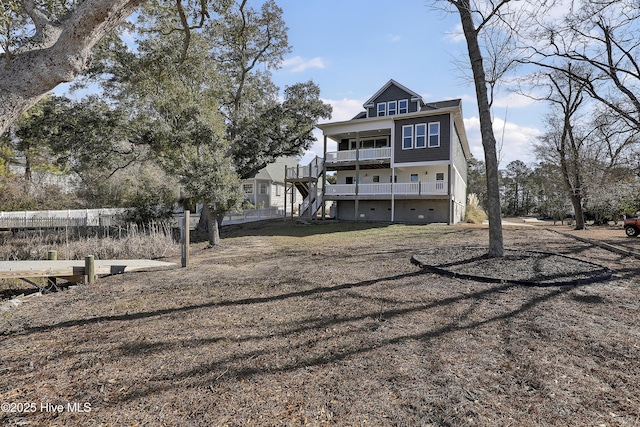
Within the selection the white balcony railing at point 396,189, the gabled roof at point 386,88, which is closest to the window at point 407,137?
the white balcony railing at point 396,189

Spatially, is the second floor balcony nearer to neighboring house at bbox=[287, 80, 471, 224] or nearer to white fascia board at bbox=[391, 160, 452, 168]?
neighboring house at bbox=[287, 80, 471, 224]

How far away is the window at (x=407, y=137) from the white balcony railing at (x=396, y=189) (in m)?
2.40

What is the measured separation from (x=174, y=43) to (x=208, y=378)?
1278 cm

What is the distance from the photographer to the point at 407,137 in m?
19.5

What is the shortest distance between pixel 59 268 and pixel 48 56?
5.37 metres

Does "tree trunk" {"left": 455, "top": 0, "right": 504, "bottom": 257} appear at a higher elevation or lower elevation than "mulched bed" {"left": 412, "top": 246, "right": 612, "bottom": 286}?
higher

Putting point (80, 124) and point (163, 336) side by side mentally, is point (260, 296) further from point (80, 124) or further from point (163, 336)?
point (80, 124)

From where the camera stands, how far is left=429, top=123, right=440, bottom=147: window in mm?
18547

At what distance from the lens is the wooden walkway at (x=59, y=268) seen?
6164mm

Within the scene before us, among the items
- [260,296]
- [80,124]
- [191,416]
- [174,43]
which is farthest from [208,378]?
[80,124]

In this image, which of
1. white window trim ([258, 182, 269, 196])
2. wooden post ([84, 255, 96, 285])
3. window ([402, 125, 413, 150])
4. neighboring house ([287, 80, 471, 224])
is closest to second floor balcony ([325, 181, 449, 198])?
neighboring house ([287, 80, 471, 224])

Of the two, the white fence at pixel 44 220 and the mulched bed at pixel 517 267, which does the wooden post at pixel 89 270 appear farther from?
the white fence at pixel 44 220

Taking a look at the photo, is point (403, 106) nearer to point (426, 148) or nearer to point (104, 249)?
point (426, 148)

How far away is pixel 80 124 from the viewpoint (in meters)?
13.8
